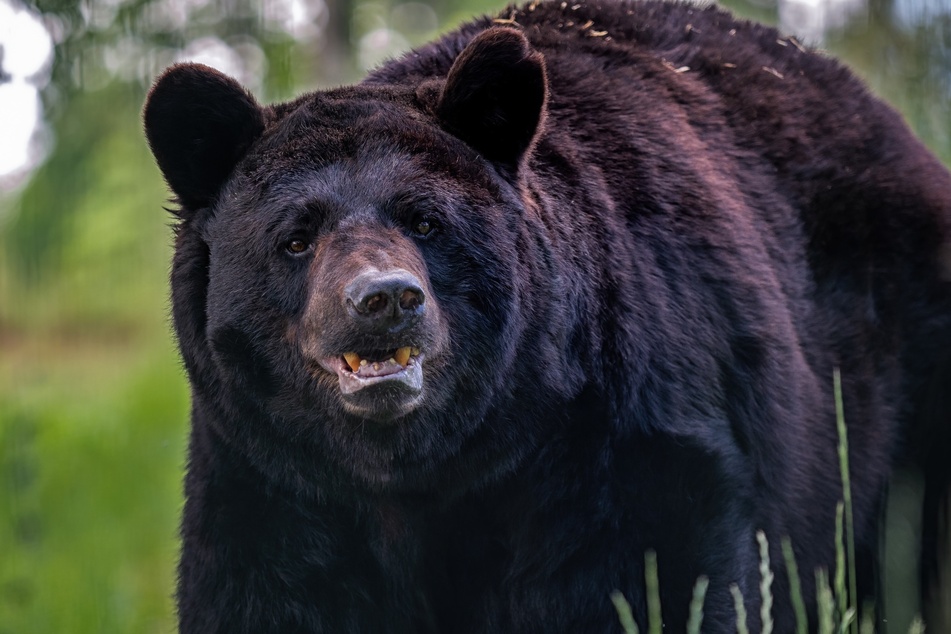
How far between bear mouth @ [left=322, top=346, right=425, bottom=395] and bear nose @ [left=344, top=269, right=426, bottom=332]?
5.5 inches

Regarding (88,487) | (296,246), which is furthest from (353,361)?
(88,487)

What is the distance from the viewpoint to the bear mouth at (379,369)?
3189 mm

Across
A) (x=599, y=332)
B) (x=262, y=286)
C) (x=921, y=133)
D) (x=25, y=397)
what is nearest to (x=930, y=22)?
(x=921, y=133)

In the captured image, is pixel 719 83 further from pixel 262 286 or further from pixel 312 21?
pixel 312 21

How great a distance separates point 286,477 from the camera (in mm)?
3541

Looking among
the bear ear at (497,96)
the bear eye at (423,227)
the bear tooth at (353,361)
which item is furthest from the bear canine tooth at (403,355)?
the bear ear at (497,96)

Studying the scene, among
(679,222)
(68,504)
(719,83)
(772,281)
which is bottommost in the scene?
(68,504)

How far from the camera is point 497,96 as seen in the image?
366cm

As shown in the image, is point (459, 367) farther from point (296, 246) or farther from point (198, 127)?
point (198, 127)

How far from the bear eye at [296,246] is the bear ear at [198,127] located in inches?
15.6

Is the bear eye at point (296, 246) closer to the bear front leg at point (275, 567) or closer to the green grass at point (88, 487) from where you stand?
the bear front leg at point (275, 567)

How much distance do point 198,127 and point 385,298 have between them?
102 cm

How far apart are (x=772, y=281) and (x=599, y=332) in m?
0.89

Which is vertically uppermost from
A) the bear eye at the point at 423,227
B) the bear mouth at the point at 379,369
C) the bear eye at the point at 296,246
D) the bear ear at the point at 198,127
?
the bear ear at the point at 198,127
